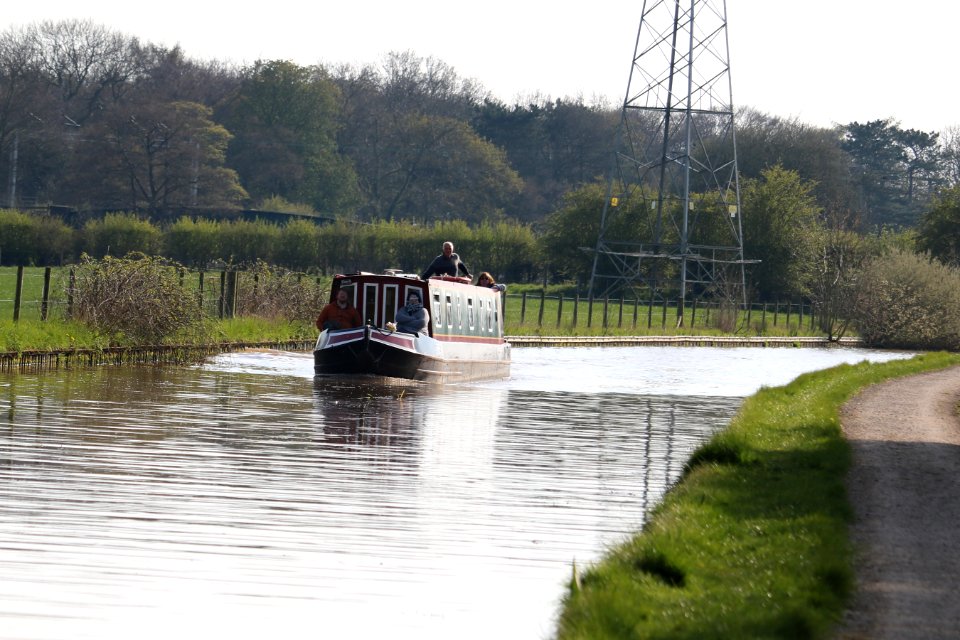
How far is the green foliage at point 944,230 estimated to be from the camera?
76188 mm

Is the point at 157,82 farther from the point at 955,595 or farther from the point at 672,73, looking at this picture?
the point at 955,595

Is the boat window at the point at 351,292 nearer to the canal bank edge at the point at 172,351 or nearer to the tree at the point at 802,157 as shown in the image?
the canal bank edge at the point at 172,351

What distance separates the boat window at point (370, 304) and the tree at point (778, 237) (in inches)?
2078

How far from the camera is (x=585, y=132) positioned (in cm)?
12406

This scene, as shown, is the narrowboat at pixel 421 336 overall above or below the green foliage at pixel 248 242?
below

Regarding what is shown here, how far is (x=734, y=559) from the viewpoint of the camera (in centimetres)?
912

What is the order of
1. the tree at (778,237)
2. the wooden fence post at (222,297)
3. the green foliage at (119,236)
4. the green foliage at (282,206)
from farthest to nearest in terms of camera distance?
the green foliage at (282,206), the green foliage at (119,236), the tree at (778,237), the wooden fence post at (222,297)

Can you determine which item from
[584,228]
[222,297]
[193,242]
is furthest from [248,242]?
[222,297]

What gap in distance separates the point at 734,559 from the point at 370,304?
2120 centimetres

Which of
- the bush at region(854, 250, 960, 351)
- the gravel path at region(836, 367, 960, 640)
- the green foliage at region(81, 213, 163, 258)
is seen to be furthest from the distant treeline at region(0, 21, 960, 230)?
the gravel path at region(836, 367, 960, 640)

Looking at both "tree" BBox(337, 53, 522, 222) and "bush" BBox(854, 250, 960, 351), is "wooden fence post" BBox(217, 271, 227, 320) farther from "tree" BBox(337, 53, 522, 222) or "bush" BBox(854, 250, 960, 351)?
"tree" BBox(337, 53, 522, 222)

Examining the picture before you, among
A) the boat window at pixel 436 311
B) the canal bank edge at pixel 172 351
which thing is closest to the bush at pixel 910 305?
the canal bank edge at pixel 172 351

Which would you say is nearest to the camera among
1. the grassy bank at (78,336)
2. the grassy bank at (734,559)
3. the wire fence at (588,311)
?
the grassy bank at (734,559)

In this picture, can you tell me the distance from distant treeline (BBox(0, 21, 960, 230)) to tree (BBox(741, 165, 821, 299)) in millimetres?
16822
